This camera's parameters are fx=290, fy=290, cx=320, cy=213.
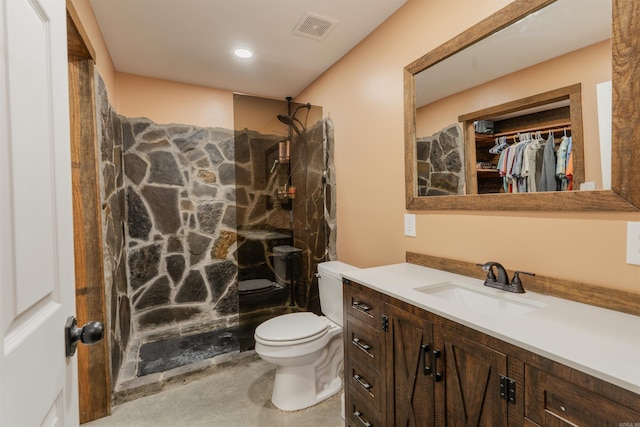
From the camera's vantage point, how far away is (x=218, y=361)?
2.38 metres

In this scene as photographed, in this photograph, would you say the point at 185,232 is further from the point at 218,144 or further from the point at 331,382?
the point at 331,382

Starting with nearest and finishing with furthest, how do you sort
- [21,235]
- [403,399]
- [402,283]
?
[21,235], [403,399], [402,283]

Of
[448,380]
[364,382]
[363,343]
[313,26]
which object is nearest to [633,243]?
[448,380]

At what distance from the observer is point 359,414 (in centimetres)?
150

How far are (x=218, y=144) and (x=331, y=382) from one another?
2520 mm

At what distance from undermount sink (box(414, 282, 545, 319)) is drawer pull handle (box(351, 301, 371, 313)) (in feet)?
Answer: 0.86

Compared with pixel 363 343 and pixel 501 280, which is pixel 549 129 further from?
pixel 363 343

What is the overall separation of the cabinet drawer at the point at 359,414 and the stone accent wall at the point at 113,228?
5.25 feet

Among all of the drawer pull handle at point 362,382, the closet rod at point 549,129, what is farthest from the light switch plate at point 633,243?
the drawer pull handle at point 362,382

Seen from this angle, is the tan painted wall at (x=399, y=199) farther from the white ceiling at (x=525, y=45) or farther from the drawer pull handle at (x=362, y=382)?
the drawer pull handle at (x=362, y=382)

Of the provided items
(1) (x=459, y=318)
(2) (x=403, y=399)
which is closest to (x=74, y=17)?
(1) (x=459, y=318)

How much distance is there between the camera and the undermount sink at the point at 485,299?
3.72 ft

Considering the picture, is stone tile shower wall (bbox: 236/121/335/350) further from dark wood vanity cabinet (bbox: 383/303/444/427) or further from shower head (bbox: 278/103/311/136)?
dark wood vanity cabinet (bbox: 383/303/444/427)

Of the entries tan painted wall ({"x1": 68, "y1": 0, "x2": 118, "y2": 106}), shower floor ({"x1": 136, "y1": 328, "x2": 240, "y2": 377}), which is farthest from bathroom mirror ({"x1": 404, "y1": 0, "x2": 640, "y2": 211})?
shower floor ({"x1": 136, "y1": 328, "x2": 240, "y2": 377})
